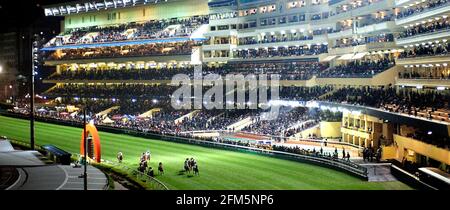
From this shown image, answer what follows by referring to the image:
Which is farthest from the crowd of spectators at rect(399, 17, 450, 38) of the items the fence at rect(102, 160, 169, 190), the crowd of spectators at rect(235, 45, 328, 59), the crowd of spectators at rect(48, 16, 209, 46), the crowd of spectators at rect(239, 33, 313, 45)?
the crowd of spectators at rect(48, 16, 209, 46)

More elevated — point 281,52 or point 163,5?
point 163,5

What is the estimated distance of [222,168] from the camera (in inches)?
1153

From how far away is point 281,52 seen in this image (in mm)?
56500

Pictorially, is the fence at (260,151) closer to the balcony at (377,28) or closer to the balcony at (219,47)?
the balcony at (377,28)

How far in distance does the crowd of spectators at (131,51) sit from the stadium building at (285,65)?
187mm

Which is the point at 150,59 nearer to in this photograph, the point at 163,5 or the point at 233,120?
the point at 163,5

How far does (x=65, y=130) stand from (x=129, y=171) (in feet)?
76.2

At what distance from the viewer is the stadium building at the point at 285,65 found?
106ft

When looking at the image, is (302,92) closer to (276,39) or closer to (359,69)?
(359,69)

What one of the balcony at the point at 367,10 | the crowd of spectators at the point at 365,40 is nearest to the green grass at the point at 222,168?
the crowd of spectators at the point at 365,40

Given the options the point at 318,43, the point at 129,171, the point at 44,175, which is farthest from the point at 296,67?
the point at 44,175

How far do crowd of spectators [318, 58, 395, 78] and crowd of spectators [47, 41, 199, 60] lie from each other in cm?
2105

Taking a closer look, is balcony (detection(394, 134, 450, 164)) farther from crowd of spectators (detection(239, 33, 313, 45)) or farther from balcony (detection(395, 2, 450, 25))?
crowd of spectators (detection(239, 33, 313, 45))
